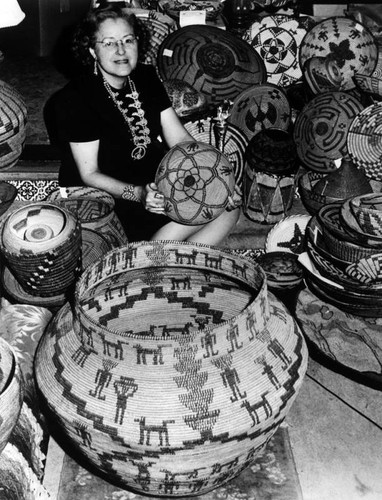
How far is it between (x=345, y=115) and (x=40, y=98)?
7.22 ft

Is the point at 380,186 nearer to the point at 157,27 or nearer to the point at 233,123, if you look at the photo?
the point at 233,123

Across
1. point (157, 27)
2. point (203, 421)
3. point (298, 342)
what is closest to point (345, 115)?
point (157, 27)

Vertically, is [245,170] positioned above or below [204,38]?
below

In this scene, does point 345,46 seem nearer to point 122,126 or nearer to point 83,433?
point 122,126

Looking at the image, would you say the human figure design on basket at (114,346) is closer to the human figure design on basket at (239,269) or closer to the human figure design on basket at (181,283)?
the human figure design on basket at (239,269)

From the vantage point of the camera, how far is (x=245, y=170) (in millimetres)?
3941

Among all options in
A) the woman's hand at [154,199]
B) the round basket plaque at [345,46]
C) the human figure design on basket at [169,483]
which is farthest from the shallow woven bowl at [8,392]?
the round basket plaque at [345,46]

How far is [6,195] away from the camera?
391 cm

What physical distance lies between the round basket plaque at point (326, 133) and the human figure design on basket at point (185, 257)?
186 cm

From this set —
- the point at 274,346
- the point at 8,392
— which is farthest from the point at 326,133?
the point at 8,392

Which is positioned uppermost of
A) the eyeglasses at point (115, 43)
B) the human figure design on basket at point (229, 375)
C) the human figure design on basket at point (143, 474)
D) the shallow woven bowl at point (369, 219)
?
the eyeglasses at point (115, 43)

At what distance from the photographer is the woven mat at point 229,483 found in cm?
235

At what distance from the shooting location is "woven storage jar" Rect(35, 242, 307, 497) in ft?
6.28

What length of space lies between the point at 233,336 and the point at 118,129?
1.78 metres
